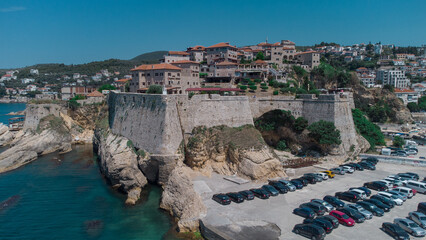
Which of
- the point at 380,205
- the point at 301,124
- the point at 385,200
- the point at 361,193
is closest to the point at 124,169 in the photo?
the point at 361,193

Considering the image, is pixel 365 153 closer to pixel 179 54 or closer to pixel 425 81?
pixel 179 54

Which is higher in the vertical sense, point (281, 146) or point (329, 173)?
point (281, 146)

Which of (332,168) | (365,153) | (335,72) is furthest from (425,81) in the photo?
(332,168)

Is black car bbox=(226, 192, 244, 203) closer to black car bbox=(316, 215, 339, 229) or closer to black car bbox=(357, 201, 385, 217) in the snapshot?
black car bbox=(316, 215, 339, 229)

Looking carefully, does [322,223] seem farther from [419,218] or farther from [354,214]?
[419,218]

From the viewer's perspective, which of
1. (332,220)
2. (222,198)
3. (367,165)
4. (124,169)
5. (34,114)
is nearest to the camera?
(332,220)

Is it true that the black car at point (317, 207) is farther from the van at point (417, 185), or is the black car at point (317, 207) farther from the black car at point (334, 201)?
the van at point (417, 185)
